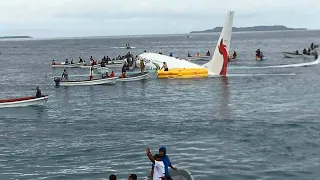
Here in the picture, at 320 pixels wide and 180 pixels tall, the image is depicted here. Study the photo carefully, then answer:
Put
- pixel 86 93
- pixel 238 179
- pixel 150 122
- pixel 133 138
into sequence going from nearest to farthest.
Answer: pixel 238 179, pixel 133 138, pixel 150 122, pixel 86 93

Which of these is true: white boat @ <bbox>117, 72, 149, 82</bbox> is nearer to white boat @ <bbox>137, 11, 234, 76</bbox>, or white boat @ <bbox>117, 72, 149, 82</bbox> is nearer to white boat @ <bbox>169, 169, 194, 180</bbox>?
white boat @ <bbox>137, 11, 234, 76</bbox>

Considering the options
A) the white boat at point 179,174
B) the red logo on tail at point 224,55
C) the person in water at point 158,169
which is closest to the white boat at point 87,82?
the red logo on tail at point 224,55

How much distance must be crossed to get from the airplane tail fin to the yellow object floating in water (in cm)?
147

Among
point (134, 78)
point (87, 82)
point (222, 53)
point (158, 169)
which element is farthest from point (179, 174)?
point (222, 53)

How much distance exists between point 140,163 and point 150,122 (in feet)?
34.9

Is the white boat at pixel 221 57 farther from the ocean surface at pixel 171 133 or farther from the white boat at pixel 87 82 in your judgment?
the white boat at pixel 87 82

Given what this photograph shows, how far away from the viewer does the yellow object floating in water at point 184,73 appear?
66312mm

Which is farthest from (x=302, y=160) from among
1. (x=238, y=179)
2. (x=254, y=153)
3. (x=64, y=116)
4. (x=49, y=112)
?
(x=49, y=112)

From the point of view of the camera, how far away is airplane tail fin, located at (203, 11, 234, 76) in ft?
212

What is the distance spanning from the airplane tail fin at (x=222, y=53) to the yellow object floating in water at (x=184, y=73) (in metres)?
1.47

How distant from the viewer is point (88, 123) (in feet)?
119

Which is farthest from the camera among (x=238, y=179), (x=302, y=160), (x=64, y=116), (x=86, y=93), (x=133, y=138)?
(x=86, y=93)

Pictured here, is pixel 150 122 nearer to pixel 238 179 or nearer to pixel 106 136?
pixel 106 136

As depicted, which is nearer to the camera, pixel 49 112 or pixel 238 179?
pixel 238 179
